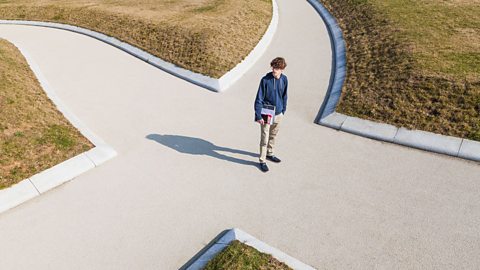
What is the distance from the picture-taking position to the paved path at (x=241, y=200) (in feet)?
17.6

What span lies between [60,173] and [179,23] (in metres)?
9.07

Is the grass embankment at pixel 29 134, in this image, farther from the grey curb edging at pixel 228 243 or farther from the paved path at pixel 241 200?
the grey curb edging at pixel 228 243

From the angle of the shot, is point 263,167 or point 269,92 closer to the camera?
point 269,92

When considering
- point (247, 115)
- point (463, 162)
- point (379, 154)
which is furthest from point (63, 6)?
point (463, 162)

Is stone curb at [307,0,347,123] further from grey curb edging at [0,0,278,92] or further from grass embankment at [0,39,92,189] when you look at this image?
grass embankment at [0,39,92,189]

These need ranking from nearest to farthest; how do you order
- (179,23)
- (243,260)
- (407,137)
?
(243,260), (407,137), (179,23)

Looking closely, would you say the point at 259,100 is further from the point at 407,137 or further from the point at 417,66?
the point at 417,66

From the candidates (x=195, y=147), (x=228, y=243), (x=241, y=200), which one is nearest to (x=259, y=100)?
(x=241, y=200)

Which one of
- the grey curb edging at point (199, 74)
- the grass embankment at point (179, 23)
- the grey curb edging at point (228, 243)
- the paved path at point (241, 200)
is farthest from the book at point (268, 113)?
the grass embankment at point (179, 23)

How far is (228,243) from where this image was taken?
5395mm

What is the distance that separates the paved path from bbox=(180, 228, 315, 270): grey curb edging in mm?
199

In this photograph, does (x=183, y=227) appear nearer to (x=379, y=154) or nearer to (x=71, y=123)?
(x=379, y=154)

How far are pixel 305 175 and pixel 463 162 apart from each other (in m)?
2.93

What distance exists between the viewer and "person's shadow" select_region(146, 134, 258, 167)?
25.1ft
